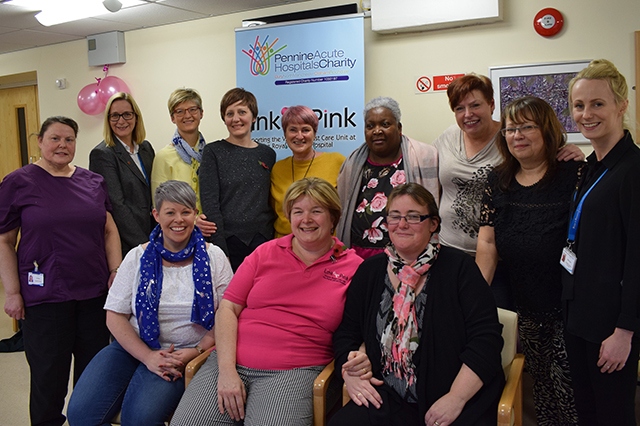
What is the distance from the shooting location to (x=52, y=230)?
258 centimetres

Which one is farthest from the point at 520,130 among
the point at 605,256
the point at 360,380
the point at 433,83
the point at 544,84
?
the point at 433,83

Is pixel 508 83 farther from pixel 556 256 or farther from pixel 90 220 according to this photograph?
pixel 90 220

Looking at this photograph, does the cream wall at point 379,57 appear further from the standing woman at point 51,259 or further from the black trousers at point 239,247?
the standing woman at point 51,259

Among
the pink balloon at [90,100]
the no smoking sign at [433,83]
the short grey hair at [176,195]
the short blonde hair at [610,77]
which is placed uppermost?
the pink balloon at [90,100]

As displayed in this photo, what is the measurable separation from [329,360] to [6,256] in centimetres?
168

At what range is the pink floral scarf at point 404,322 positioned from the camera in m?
1.88

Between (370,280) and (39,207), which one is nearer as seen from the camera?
(370,280)

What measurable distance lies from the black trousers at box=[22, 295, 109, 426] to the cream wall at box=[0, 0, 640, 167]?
2643mm

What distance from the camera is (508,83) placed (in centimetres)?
379

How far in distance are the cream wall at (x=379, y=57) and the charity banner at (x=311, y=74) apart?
271 mm

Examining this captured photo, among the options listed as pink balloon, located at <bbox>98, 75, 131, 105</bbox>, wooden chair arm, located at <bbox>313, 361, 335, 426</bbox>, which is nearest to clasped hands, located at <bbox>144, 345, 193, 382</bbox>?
wooden chair arm, located at <bbox>313, 361, 335, 426</bbox>

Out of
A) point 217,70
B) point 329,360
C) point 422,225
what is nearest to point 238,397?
point 329,360

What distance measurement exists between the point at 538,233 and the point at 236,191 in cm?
159

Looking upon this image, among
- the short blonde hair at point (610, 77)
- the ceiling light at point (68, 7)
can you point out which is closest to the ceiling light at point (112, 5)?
the ceiling light at point (68, 7)
